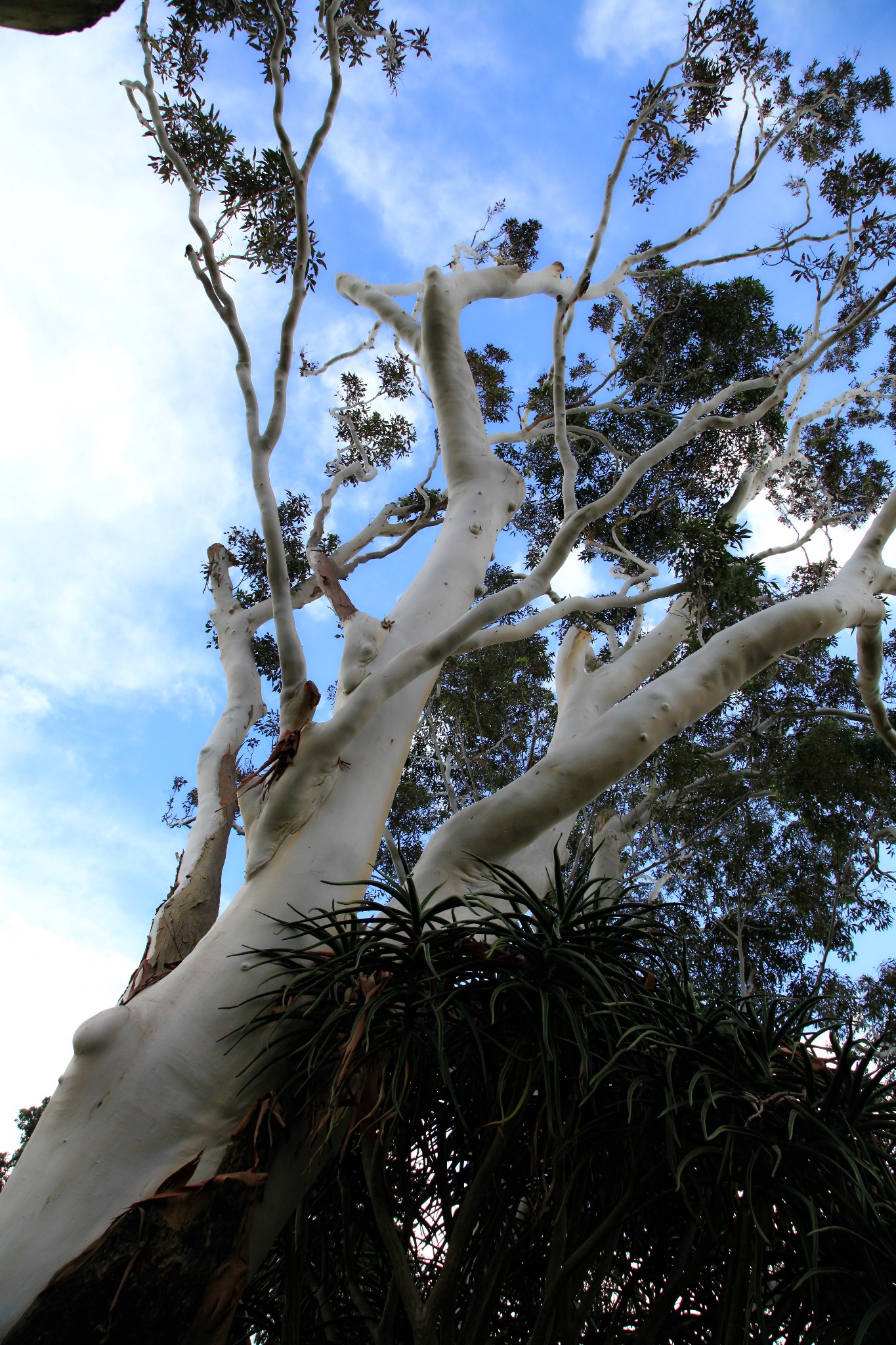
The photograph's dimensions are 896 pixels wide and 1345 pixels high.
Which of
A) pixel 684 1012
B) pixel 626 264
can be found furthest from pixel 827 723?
pixel 684 1012

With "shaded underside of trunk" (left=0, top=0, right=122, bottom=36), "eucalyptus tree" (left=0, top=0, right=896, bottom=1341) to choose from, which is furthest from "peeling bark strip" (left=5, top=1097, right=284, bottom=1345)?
"shaded underside of trunk" (left=0, top=0, right=122, bottom=36)

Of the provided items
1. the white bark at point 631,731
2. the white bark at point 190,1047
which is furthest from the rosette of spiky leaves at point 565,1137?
the white bark at point 631,731

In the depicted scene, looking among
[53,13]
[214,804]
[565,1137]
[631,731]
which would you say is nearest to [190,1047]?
[565,1137]

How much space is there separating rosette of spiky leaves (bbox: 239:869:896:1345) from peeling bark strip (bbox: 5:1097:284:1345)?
0.91 feet

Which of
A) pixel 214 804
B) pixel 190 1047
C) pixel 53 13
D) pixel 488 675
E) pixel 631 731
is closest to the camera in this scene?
pixel 53 13

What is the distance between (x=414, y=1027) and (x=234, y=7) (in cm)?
510

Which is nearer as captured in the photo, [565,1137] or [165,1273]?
[165,1273]

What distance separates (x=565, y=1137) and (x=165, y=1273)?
3.20ft

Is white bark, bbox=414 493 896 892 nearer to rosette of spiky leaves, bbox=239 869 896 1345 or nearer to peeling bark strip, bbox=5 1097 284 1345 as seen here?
rosette of spiky leaves, bbox=239 869 896 1345

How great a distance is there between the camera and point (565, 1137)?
6.63 feet

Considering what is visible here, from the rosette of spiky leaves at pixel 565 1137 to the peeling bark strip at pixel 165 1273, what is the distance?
0.28 m

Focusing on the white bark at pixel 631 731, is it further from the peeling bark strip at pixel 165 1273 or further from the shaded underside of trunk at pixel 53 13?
the shaded underside of trunk at pixel 53 13

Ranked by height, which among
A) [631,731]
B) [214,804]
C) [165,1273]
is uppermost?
[631,731]

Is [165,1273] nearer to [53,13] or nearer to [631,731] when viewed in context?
[631,731]
